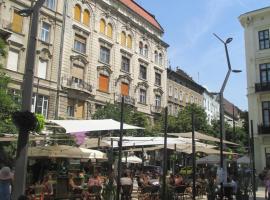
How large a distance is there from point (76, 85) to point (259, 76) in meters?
17.2

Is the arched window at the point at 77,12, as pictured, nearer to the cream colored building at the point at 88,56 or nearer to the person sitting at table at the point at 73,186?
the cream colored building at the point at 88,56

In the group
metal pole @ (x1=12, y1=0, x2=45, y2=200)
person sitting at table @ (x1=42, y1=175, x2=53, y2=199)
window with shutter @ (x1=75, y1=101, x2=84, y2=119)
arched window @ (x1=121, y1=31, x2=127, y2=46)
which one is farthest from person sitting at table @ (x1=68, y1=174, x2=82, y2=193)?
arched window @ (x1=121, y1=31, x2=127, y2=46)

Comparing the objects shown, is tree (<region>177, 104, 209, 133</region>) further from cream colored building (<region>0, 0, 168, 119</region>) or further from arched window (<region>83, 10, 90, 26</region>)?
arched window (<region>83, 10, 90, 26</region>)

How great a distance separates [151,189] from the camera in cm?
1455

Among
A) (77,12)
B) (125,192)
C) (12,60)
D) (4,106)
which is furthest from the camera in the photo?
(77,12)

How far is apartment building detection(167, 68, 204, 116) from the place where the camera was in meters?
53.9

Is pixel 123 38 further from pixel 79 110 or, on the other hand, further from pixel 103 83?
pixel 79 110

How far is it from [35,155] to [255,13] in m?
29.4

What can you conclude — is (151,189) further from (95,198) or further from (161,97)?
(161,97)

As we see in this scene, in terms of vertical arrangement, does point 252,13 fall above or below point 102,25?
above

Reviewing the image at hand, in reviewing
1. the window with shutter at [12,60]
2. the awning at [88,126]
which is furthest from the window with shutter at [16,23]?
the awning at [88,126]

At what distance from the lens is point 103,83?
1581 inches

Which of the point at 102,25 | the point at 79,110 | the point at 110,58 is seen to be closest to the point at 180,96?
the point at 110,58

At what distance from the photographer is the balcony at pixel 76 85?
35.0 meters
